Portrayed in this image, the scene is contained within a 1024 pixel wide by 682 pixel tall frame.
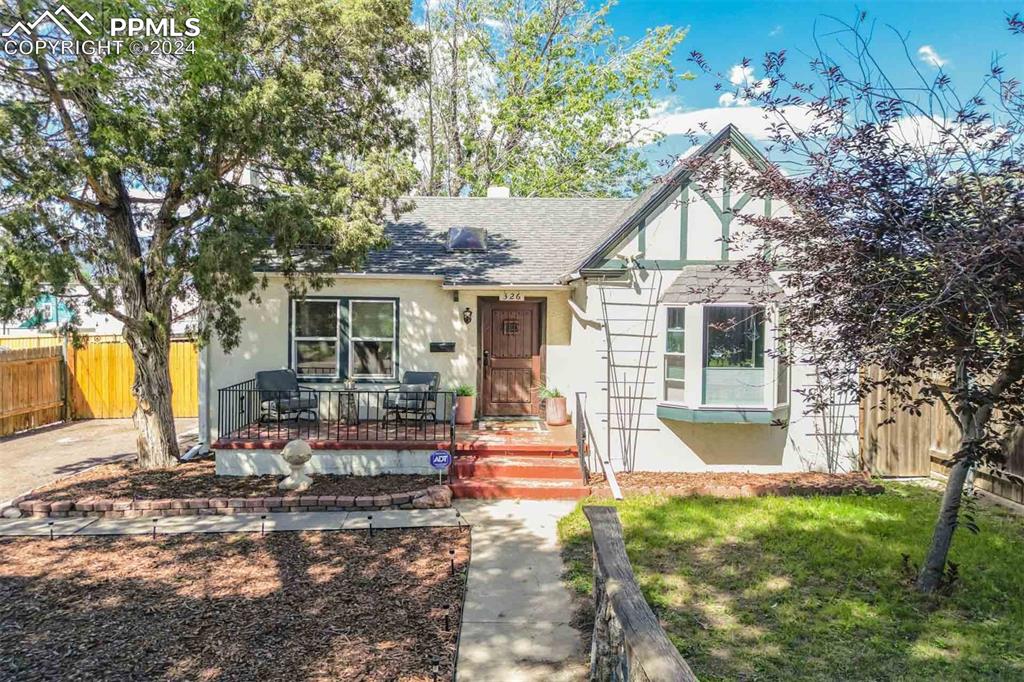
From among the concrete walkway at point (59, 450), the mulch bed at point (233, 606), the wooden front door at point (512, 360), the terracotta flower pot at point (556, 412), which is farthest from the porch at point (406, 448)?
the concrete walkway at point (59, 450)

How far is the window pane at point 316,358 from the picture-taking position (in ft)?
33.8

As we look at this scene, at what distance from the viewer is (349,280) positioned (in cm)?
1034

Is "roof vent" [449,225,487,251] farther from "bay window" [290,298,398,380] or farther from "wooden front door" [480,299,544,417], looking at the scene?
"bay window" [290,298,398,380]

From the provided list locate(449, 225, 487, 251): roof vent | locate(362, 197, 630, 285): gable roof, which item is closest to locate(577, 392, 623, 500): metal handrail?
locate(362, 197, 630, 285): gable roof

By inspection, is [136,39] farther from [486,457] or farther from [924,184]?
[924,184]

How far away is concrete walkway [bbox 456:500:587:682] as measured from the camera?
389 centimetres

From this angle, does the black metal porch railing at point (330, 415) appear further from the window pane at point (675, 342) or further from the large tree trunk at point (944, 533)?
the large tree trunk at point (944, 533)

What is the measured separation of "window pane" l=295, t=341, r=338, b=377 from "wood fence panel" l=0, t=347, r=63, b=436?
6.35 meters

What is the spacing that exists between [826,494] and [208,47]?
9662mm

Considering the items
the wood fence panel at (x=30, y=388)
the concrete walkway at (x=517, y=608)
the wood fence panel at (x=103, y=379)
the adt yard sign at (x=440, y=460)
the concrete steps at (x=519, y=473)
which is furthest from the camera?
the wood fence panel at (x=103, y=379)

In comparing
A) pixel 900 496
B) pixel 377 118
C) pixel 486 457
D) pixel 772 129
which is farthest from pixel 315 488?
pixel 900 496

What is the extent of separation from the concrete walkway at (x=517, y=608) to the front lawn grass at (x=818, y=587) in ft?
1.01

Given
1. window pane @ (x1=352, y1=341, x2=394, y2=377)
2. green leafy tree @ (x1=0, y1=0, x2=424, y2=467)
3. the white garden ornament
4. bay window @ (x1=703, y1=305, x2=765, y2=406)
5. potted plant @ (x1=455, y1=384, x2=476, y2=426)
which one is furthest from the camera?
window pane @ (x1=352, y1=341, x2=394, y2=377)

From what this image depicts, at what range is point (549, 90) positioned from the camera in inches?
906
